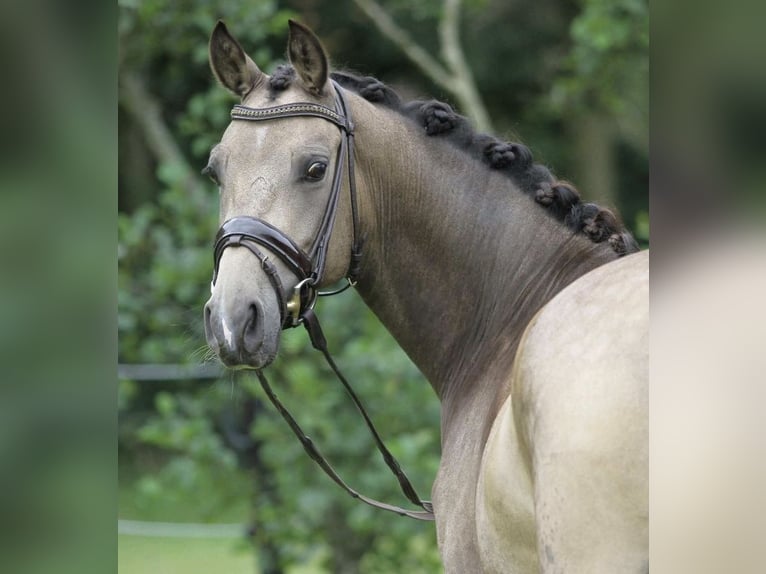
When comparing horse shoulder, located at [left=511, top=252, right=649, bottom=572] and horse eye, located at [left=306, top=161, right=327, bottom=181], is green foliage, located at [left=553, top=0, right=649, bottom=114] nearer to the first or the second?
horse eye, located at [left=306, top=161, right=327, bottom=181]

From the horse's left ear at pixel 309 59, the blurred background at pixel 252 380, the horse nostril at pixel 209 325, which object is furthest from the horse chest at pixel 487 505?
the blurred background at pixel 252 380

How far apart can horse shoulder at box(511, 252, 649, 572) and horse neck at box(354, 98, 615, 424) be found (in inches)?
36.6

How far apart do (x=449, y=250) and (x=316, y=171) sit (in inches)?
18.4

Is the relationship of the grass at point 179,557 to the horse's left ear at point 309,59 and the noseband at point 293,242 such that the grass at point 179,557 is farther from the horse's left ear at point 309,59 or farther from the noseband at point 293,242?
the horse's left ear at point 309,59

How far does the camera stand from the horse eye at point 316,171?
2451mm

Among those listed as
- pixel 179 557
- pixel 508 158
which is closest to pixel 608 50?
pixel 508 158

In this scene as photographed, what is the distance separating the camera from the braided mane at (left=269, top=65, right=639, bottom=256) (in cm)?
254

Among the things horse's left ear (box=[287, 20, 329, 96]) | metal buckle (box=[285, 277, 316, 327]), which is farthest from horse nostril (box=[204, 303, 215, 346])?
horse's left ear (box=[287, 20, 329, 96])

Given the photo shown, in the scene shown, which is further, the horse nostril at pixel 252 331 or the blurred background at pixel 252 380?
the blurred background at pixel 252 380

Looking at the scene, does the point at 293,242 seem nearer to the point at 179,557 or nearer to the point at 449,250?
the point at 449,250

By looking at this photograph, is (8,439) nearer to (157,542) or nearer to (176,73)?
(176,73)

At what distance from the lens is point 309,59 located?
2537mm

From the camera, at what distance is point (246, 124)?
8.14 feet

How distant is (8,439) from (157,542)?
8.98 m
